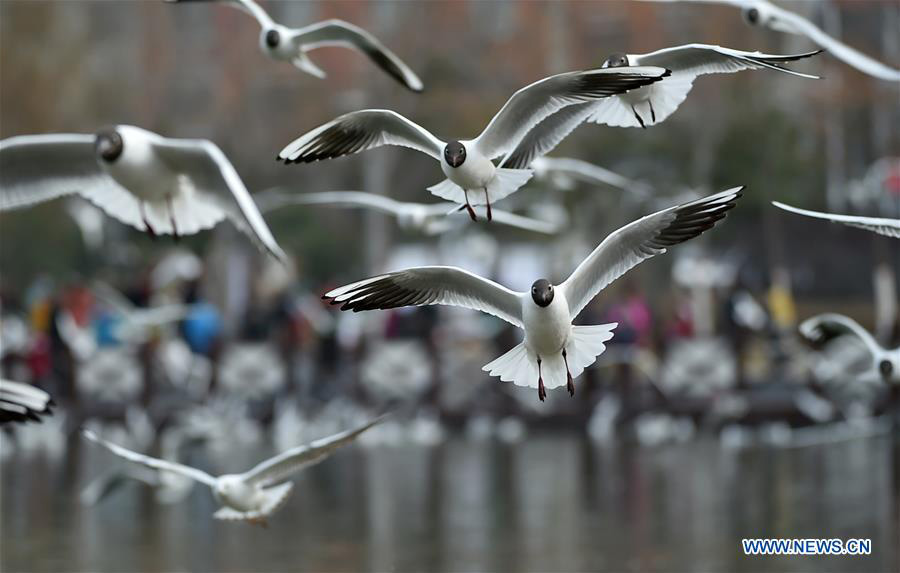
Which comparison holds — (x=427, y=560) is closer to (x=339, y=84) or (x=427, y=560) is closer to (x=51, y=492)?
(x=51, y=492)

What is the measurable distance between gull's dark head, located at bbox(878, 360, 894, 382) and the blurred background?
1.21m

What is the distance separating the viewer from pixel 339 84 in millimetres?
39281

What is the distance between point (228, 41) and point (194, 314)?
1884cm

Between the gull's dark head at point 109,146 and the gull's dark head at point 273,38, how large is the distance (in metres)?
1.16

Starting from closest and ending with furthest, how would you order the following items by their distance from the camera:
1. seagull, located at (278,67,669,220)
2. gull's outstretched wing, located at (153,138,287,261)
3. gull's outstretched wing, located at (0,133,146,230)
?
seagull, located at (278,67,669,220) < gull's outstretched wing, located at (153,138,287,261) < gull's outstretched wing, located at (0,133,146,230)

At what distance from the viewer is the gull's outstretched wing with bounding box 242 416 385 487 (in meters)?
10.4

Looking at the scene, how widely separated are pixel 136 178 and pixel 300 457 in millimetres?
2038

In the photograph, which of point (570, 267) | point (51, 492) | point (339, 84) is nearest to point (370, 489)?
point (51, 492)

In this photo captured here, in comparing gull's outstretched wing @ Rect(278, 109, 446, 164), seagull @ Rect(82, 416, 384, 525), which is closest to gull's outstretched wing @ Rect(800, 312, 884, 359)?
gull's outstretched wing @ Rect(278, 109, 446, 164)

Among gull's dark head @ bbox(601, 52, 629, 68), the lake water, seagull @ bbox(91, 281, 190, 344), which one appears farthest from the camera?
seagull @ bbox(91, 281, 190, 344)

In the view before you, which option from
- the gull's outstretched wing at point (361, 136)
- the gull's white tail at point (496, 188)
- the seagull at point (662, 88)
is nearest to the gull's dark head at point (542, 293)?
the gull's white tail at point (496, 188)

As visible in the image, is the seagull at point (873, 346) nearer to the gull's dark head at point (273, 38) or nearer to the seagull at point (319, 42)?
the seagull at point (319, 42)

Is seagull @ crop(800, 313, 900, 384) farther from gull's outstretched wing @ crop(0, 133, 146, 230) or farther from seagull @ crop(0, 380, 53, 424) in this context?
seagull @ crop(0, 380, 53, 424)

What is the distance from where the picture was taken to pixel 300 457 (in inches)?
425
